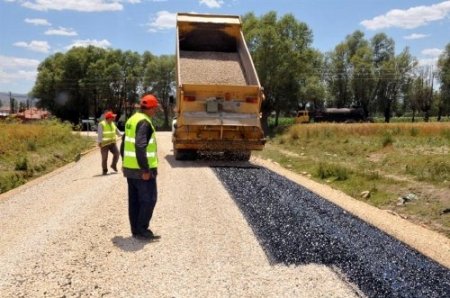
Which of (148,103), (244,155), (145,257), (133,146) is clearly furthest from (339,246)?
(244,155)

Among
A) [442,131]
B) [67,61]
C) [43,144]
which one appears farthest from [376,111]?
[43,144]

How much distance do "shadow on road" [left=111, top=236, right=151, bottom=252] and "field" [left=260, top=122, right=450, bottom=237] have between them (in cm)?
429

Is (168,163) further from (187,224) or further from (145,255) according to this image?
(145,255)

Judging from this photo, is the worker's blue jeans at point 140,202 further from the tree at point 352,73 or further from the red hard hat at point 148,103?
the tree at point 352,73

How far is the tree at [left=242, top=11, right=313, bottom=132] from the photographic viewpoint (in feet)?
118

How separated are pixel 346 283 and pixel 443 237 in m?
2.86

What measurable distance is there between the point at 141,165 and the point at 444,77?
60.0m

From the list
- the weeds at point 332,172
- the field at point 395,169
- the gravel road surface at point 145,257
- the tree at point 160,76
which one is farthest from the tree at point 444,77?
the gravel road surface at point 145,257

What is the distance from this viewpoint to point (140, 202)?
5.49 m

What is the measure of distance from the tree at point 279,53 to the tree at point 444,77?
2628 cm

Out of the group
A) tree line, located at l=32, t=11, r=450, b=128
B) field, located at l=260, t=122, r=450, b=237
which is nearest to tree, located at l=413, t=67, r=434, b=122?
tree line, located at l=32, t=11, r=450, b=128

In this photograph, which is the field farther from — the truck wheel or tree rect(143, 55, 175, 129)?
tree rect(143, 55, 175, 129)

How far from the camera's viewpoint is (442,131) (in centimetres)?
1928

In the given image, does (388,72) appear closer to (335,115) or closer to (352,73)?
(352,73)
